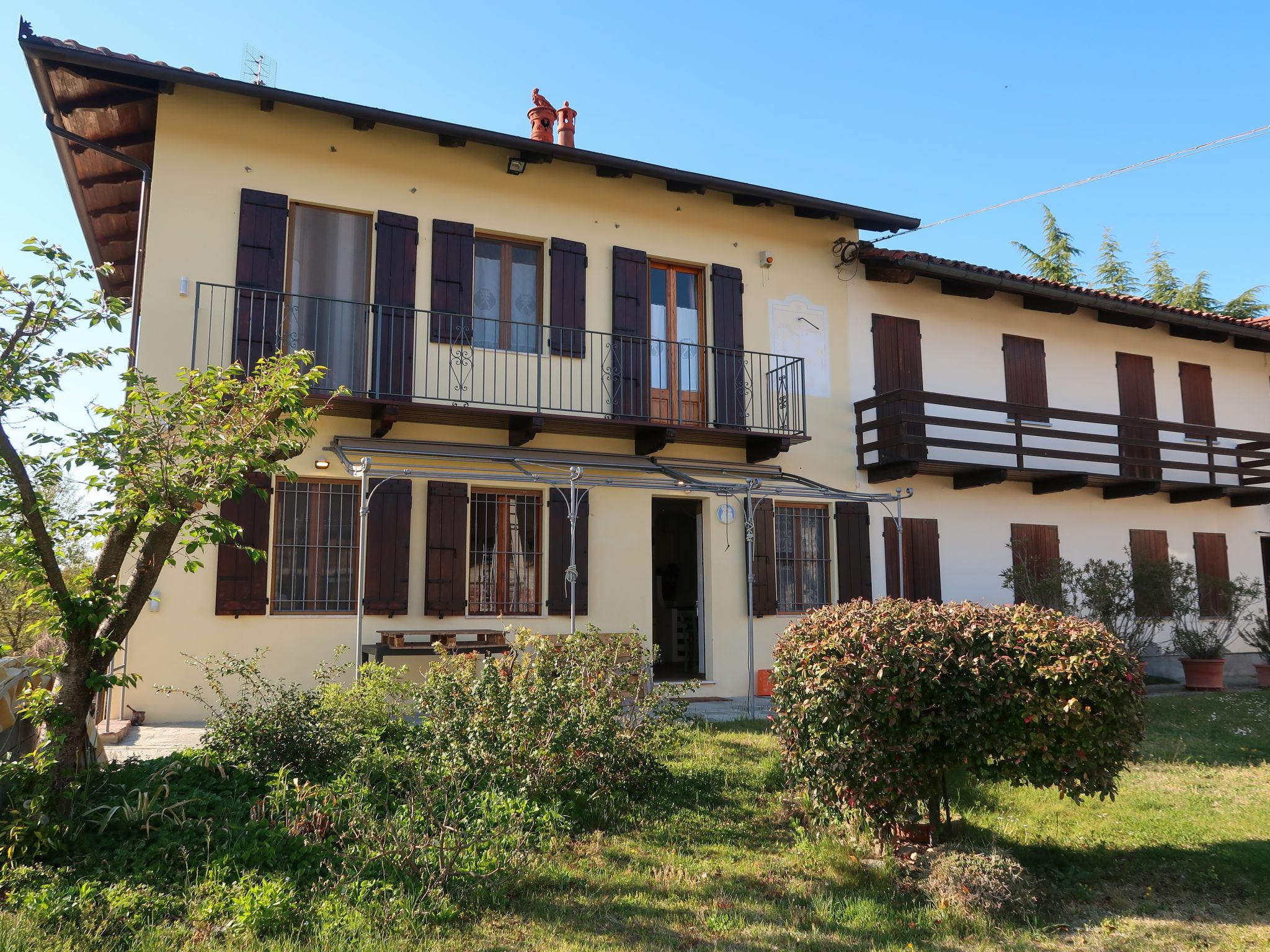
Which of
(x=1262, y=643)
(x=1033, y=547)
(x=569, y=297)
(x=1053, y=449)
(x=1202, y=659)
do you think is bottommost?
(x=1202, y=659)

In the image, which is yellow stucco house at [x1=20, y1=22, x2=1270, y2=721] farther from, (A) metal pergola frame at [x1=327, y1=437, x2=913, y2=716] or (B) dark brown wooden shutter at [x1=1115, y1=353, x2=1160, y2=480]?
(B) dark brown wooden shutter at [x1=1115, y1=353, x2=1160, y2=480]

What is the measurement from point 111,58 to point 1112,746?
9.84 m

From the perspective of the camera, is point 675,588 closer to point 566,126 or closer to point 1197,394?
point 566,126

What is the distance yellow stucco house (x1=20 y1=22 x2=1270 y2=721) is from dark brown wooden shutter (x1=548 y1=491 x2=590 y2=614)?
0.04m

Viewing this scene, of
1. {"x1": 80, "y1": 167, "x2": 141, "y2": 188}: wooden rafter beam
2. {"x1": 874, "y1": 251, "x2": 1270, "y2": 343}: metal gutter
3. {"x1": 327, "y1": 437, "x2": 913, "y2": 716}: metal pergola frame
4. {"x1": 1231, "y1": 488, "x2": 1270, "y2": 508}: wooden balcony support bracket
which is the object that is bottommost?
{"x1": 327, "y1": 437, "x2": 913, "y2": 716}: metal pergola frame

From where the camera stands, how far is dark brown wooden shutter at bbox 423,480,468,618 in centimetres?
967

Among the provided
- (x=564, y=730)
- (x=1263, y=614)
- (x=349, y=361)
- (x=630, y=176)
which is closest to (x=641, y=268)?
(x=630, y=176)

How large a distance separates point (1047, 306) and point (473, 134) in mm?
9416

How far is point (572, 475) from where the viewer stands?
8.93 meters

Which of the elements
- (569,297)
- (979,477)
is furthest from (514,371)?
(979,477)

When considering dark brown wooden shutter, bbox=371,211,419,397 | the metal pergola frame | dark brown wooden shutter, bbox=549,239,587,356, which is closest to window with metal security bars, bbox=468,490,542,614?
the metal pergola frame

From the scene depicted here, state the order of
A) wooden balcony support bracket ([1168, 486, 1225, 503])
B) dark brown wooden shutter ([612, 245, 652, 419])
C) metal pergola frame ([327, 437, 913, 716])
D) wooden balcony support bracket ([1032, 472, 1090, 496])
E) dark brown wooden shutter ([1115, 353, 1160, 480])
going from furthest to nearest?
1. wooden balcony support bracket ([1168, 486, 1225, 503])
2. dark brown wooden shutter ([1115, 353, 1160, 480])
3. wooden balcony support bracket ([1032, 472, 1090, 496])
4. dark brown wooden shutter ([612, 245, 652, 419])
5. metal pergola frame ([327, 437, 913, 716])

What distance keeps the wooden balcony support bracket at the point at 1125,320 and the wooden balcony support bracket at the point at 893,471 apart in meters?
5.25

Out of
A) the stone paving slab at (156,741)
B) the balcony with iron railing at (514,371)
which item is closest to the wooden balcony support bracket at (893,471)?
the balcony with iron railing at (514,371)
